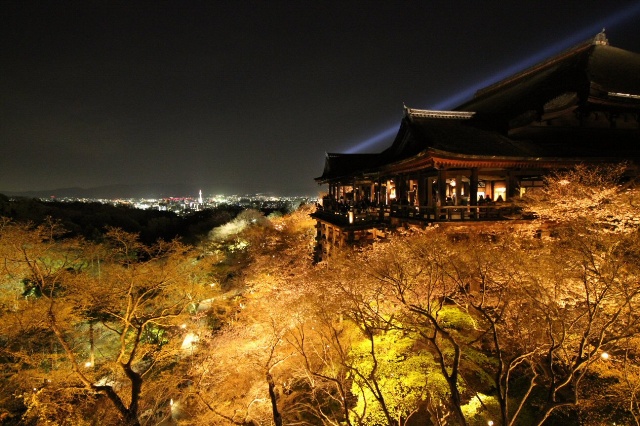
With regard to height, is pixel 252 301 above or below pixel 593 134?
below

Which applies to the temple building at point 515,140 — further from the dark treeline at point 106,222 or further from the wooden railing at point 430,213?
the dark treeline at point 106,222

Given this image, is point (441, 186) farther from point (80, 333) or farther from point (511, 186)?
point (80, 333)

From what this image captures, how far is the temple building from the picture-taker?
45.6 feet

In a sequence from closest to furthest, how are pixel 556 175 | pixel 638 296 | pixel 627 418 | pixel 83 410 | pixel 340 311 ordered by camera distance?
pixel 638 296, pixel 627 418, pixel 340 311, pixel 556 175, pixel 83 410

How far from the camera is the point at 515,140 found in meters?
15.7

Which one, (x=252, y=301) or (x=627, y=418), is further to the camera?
(x=252, y=301)

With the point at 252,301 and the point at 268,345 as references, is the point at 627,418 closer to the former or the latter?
the point at 268,345

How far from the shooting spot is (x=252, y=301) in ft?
67.9

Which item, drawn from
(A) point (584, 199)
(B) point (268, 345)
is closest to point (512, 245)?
(A) point (584, 199)

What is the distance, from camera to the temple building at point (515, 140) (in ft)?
45.6

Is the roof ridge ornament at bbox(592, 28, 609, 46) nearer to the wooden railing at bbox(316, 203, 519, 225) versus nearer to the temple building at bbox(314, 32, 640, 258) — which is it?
the temple building at bbox(314, 32, 640, 258)

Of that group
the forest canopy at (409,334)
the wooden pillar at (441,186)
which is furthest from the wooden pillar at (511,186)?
the wooden pillar at (441,186)

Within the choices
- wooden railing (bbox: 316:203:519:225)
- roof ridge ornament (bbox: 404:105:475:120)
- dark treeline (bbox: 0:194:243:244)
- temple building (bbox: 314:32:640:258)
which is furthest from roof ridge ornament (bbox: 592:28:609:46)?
dark treeline (bbox: 0:194:243:244)

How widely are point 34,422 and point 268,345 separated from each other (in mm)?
10797
